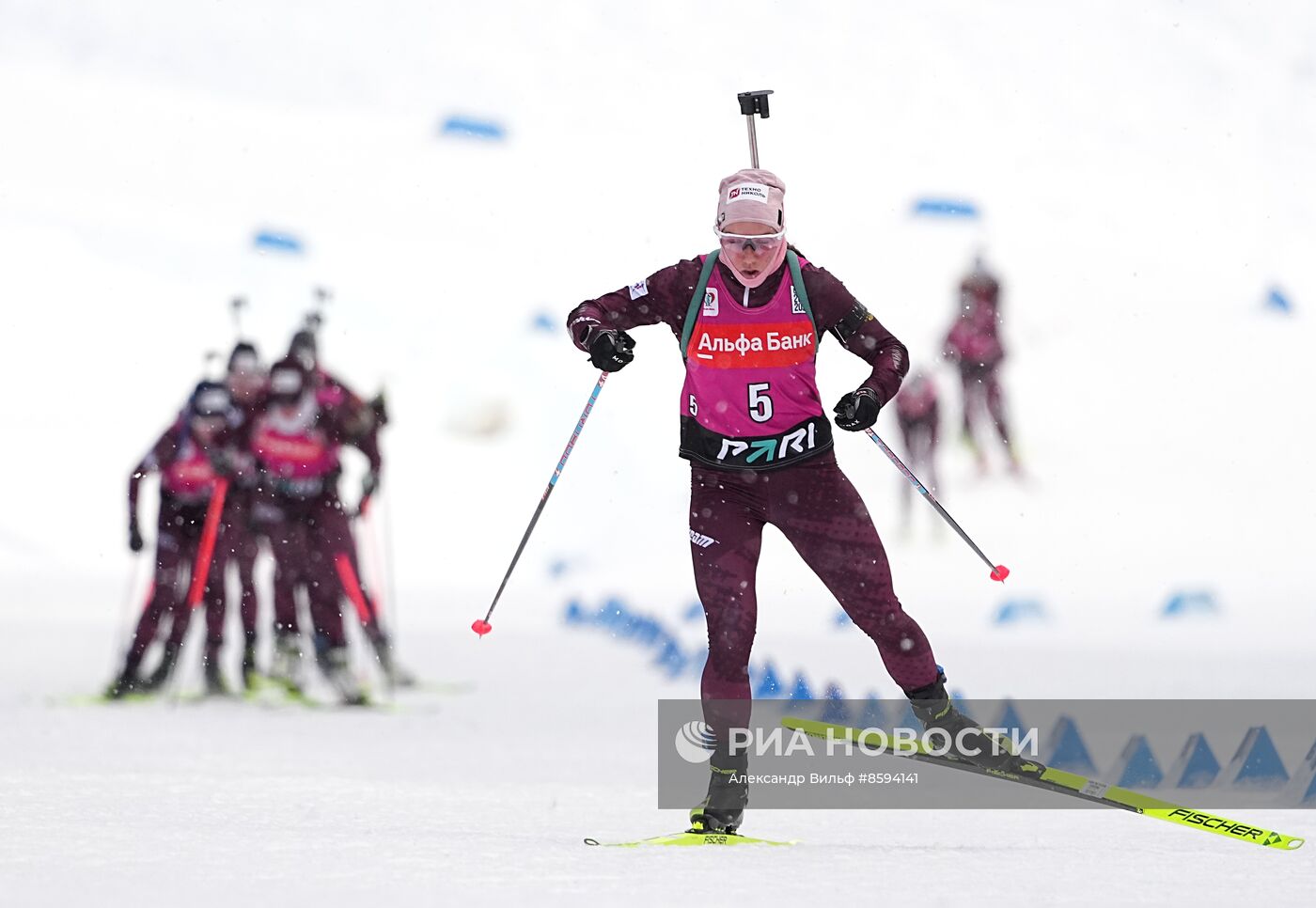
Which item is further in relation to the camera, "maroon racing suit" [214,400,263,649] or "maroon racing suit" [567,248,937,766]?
"maroon racing suit" [214,400,263,649]

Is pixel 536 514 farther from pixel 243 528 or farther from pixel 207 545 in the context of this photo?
pixel 243 528

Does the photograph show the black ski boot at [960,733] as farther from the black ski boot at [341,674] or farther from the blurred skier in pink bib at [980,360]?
the blurred skier in pink bib at [980,360]

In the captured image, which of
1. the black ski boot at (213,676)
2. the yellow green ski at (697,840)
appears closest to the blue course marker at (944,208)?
the black ski boot at (213,676)

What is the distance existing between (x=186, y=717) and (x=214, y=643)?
1.36 meters

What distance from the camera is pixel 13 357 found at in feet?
77.9

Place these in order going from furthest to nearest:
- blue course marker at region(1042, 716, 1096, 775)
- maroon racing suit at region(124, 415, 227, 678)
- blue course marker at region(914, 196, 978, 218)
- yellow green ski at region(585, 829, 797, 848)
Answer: blue course marker at region(914, 196, 978, 218), maroon racing suit at region(124, 415, 227, 678), blue course marker at region(1042, 716, 1096, 775), yellow green ski at region(585, 829, 797, 848)

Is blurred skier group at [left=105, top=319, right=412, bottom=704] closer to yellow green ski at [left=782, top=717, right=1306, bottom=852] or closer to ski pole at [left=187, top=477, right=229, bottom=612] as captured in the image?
ski pole at [left=187, top=477, right=229, bottom=612]

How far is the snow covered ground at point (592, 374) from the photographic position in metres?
4.66

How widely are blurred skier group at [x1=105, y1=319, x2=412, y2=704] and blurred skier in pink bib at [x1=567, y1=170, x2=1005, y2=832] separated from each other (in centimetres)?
509

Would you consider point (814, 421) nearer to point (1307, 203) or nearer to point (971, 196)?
point (971, 196)

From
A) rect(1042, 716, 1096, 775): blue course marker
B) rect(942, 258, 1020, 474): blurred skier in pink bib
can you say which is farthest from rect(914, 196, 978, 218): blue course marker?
rect(1042, 716, 1096, 775): blue course marker

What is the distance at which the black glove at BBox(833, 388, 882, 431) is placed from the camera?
4426 millimetres

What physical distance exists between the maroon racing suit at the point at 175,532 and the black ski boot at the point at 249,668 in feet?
0.78

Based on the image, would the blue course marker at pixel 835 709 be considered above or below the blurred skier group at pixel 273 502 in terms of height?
below
